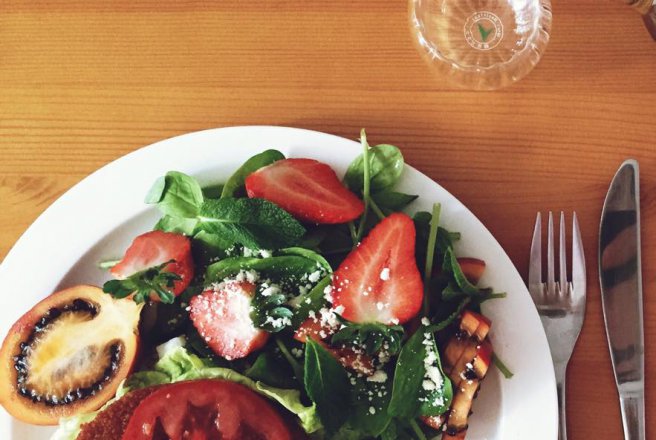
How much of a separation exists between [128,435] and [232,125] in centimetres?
53

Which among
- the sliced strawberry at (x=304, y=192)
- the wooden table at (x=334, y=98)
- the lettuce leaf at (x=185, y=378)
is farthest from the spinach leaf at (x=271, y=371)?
the wooden table at (x=334, y=98)

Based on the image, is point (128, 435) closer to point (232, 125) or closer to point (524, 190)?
point (232, 125)

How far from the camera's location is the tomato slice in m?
1.00

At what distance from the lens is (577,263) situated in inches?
46.1

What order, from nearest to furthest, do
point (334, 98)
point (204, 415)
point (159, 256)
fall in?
point (204, 415) → point (159, 256) → point (334, 98)

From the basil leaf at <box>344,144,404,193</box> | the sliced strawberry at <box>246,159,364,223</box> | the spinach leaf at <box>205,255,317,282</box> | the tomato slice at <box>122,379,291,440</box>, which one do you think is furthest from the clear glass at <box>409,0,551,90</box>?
the tomato slice at <box>122,379,291,440</box>

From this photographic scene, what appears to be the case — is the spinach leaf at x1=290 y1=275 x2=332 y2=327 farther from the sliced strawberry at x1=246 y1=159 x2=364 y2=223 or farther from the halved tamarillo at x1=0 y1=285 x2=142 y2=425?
the halved tamarillo at x1=0 y1=285 x2=142 y2=425

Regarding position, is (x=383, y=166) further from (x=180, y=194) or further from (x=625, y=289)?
(x=625, y=289)

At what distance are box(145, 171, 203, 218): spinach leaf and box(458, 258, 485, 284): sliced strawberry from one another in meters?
0.42

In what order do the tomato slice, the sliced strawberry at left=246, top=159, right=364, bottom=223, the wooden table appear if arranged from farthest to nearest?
the wooden table
the sliced strawberry at left=246, top=159, right=364, bottom=223
the tomato slice

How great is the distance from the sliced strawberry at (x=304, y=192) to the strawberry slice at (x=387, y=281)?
0.06 metres

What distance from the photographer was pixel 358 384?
108cm

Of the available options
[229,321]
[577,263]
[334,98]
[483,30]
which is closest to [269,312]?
[229,321]

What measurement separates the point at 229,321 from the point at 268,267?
0.33ft
